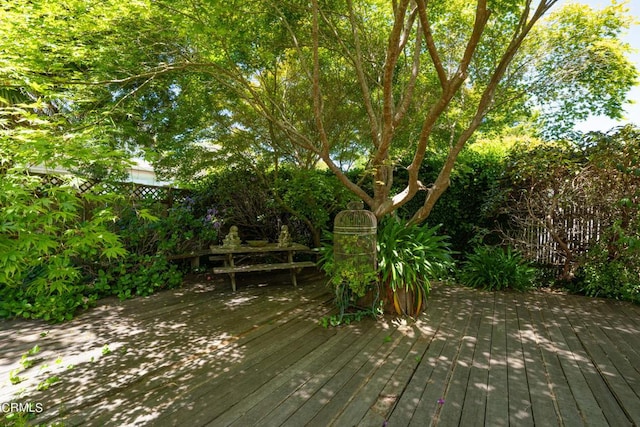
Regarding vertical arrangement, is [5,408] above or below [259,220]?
below

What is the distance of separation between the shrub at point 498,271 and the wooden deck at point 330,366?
2.57ft

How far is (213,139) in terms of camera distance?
556 centimetres

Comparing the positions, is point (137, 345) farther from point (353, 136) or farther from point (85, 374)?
point (353, 136)

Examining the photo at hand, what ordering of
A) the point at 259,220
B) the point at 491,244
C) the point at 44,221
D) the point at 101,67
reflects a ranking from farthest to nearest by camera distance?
the point at 259,220 → the point at 491,244 → the point at 101,67 → the point at 44,221


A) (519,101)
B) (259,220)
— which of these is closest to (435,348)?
(259,220)

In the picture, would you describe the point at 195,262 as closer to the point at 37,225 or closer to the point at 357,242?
the point at 357,242

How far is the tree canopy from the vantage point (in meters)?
2.87

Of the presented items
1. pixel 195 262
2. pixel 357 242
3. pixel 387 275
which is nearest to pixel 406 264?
pixel 387 275

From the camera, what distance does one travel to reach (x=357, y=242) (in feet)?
10.5

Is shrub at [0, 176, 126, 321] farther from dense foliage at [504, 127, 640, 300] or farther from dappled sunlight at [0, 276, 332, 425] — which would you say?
dense foliage at [504, 127, 640, 300]

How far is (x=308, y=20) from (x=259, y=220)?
137 inches

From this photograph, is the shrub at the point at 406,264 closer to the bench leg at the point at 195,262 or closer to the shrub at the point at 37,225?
the shrub at the point at 37,225

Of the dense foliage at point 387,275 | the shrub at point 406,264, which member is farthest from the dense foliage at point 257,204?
the dense foliage at point 387,275

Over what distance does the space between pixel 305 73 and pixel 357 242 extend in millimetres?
3716
